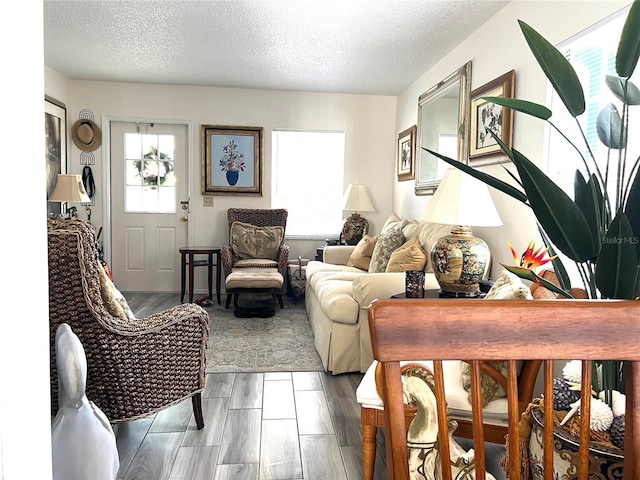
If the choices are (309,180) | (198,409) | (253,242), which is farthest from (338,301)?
(309,180)

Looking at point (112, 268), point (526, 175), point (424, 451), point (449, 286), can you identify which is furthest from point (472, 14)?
point (112, 268)

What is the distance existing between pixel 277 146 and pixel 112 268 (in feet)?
7.84

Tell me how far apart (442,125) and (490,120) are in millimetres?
917

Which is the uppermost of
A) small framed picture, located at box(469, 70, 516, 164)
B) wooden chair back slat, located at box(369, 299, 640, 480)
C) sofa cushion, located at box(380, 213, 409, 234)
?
small framed picture, located at box(469, 70, 516, 164)

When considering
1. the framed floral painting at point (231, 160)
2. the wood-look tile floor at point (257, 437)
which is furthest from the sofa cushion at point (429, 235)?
the framed floral painting at point (231, 160)

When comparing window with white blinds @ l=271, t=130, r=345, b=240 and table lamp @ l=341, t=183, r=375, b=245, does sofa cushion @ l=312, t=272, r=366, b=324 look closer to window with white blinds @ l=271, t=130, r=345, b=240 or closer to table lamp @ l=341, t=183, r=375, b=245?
table lamp @ l=341, t=183, r=375, b=245

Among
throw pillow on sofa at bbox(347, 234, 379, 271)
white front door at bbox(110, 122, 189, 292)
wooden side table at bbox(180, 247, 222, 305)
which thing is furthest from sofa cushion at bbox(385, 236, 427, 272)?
white front door at bbox(110, 122, 189, 292)

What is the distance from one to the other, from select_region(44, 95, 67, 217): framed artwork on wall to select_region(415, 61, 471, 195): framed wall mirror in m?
3.60

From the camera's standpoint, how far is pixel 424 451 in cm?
108

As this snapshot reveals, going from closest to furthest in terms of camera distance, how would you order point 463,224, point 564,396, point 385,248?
point 564,396
point 463,224
point 385,248

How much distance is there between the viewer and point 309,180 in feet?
18.5

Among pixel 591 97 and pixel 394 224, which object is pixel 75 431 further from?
pixel 394 224

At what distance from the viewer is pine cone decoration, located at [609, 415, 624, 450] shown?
3.36 feet

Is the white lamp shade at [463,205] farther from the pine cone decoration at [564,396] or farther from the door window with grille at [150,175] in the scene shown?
the door window with grille at [150,175]
